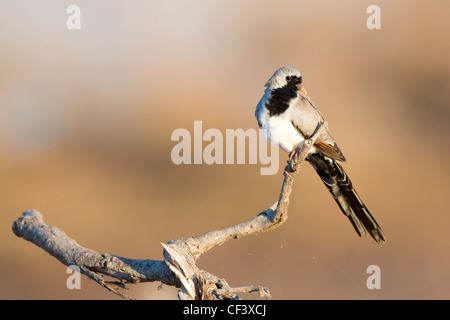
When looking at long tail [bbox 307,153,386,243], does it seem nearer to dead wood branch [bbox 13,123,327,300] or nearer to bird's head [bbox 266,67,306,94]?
bird's head [bbox 266,67,306,94]

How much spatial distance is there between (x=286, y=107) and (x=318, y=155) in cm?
48

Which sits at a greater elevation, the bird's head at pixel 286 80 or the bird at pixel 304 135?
the bird's head at pixel 286 80

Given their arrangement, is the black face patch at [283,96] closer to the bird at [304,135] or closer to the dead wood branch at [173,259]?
the bird at [304,135]

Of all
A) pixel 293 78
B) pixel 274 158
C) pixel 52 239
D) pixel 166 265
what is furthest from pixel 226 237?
pixel 274 158

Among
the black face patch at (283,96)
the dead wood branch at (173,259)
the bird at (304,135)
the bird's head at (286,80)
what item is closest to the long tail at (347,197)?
the bird at (304,135)

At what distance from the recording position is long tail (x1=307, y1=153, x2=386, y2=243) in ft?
13.0

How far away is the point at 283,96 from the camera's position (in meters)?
4.04

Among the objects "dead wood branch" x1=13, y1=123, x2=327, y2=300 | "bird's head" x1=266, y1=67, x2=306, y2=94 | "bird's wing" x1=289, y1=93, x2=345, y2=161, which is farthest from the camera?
"bird's head" x1=266, y1=67, x2=306, y2=94

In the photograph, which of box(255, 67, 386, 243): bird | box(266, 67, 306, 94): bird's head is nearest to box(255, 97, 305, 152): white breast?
box(255, 67, 386, 243): bird

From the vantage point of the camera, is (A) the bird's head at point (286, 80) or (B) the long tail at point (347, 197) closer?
(B) the long tail at point (347, 197)

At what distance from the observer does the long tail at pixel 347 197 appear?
396 centimetres

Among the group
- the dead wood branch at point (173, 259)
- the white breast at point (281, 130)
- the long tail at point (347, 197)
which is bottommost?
the dead wood branch at point (173, 259)

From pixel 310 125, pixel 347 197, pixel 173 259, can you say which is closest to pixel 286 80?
pixel 310 125

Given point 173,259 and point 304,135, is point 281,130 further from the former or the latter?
point 173,259
